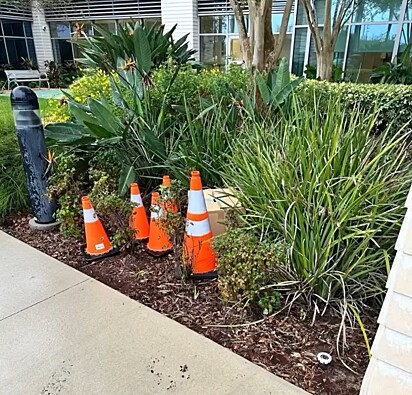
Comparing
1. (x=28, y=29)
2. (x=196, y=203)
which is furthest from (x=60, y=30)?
(x=196, y=203)

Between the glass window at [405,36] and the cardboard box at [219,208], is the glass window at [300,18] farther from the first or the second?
the cardboard box at [219,208]

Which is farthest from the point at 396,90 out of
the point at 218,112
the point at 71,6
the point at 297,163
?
the point at 71,6

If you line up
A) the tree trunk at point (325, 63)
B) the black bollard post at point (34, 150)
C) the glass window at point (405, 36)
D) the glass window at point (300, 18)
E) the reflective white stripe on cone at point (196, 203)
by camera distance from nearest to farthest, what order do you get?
1. the reflective white stripe on cone at point (196, 203)
2. the black bollard post at point (34, 150)
3. the tree trunk at point (325, 63)
4. the glass window at point (405, 36)
5. the glass window at point (300, 18)

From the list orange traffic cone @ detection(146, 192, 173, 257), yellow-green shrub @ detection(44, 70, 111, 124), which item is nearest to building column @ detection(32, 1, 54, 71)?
yellow-green shrub @ detection(44, 70, 111, 124)

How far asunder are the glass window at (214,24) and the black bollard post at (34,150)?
47.2ft

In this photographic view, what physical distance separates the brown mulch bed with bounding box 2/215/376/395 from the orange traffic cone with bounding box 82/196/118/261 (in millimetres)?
78

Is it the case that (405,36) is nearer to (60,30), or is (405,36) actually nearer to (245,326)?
(245,326)

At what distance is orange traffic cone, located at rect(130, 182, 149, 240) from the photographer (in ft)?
10.1

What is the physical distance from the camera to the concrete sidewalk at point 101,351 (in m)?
1.79

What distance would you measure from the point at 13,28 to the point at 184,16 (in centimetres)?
1091

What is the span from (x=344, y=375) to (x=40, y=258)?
8.06ft

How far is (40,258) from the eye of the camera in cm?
302

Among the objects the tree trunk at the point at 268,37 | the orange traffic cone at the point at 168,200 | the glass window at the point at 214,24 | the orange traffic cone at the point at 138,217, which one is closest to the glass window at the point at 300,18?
the glass window at the point at 214,24

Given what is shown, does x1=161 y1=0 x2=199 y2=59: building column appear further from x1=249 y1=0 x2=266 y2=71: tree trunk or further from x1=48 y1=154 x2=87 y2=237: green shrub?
x1=48 y1=154 x2=87 y2=237: green shrub
